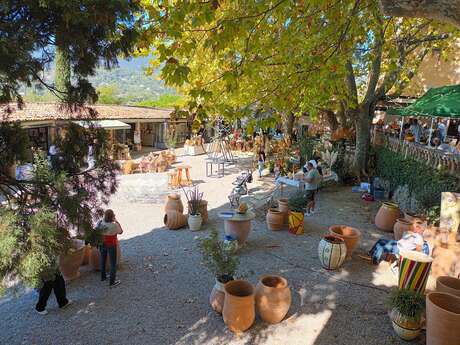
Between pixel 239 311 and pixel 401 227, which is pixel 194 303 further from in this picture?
pixel 401 227

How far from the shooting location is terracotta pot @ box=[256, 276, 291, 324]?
14.7ft

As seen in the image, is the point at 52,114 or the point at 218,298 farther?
the point at 52,114

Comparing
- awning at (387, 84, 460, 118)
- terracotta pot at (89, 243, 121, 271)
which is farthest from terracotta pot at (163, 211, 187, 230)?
awning at (387, 84, 460, 118)

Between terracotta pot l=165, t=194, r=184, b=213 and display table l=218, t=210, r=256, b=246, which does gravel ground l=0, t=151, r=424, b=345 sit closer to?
display table l=218, t=210, r=256, b=246

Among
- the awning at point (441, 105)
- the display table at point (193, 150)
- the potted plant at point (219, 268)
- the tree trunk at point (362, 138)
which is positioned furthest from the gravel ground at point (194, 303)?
the display table at point (193, 150)

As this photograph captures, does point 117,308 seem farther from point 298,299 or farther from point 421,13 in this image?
point 421,13

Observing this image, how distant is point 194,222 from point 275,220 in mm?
2044

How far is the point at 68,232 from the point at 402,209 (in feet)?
27.5

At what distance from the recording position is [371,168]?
12.8m

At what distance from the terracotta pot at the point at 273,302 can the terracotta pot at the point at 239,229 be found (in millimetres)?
2470

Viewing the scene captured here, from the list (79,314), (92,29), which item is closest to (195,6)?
(92,29)

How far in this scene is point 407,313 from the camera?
4109mm

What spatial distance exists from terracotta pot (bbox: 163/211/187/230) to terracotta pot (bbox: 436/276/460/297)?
5864mm

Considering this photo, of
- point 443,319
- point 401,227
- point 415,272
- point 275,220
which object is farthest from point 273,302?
point 401,227
